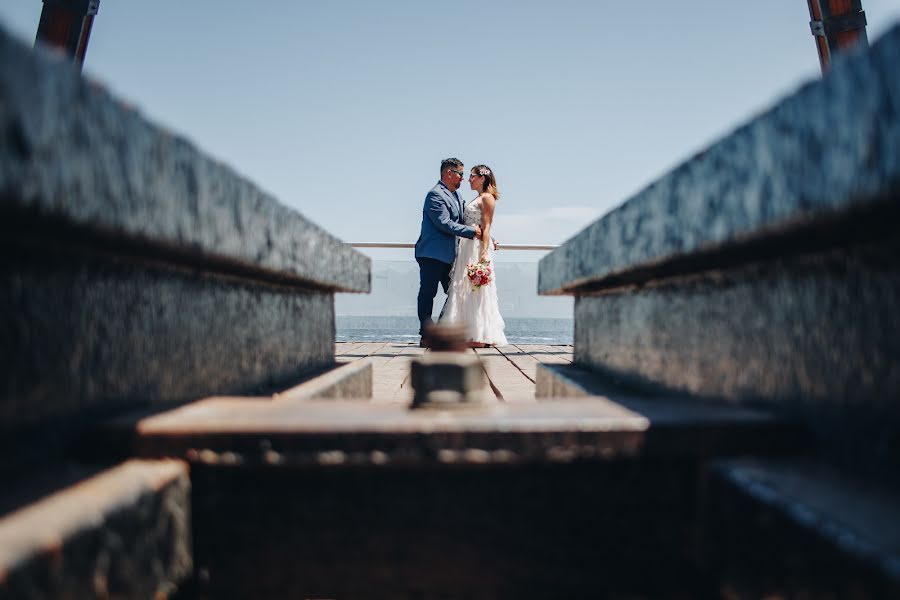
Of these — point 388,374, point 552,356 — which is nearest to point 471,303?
point 552,356

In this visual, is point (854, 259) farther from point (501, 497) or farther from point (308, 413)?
point (308, 413)

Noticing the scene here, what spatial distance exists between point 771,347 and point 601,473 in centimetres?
40

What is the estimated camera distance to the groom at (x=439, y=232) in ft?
18.2

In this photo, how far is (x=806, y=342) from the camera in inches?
33.4

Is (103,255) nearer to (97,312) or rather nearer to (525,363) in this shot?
(97,312)

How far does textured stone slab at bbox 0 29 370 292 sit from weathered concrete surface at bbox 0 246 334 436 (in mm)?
73

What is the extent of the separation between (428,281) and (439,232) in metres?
0.57

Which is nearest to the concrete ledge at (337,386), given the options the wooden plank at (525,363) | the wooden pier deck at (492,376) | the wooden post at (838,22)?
the wooden pier deck at (492,376)

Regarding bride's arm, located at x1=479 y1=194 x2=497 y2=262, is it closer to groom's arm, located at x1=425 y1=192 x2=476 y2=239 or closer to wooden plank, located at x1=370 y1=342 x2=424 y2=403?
groom's arm, located at x1=425 y1=192 x2=476 y2=239

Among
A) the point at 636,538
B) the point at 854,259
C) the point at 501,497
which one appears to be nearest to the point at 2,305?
the point at 501,497

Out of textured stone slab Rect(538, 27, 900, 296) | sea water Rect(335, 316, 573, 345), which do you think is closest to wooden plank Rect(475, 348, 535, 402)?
textured stone slab Rect(538, 27, 900, 296)

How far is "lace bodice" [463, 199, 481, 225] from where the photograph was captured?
20.1 ft

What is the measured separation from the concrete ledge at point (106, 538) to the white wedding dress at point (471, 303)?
18.2 feet

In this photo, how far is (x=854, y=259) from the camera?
75 centimetres
